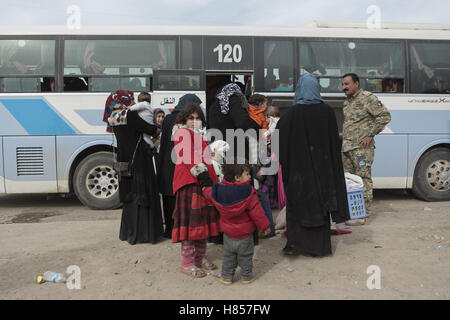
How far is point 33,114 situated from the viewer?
679 cm

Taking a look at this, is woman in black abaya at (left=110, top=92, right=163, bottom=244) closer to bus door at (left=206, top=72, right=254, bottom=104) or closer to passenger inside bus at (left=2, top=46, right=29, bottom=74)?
bus door at (left=206, top=72, right=254, bottom=104)

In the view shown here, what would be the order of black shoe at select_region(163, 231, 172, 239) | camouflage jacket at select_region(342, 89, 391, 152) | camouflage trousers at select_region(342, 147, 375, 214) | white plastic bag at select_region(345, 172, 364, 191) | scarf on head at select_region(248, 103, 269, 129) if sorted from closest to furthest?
scarf on head at select_region(248, 103, 269, 129), black shoe at select_region(163, 231, 172, 239), white plastic bag at select_region(345, 172, 364, 191), camouflage jacket at select_region(342, 89, 391, 152), camouflage trousers at select_region(342, 147, 375, 214)

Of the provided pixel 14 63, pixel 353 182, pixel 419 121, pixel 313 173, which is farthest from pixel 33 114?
pixel 419 121

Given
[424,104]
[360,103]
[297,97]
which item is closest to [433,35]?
[424,104]

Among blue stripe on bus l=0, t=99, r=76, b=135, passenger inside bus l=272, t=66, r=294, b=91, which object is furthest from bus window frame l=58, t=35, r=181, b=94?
passenger inside bus l=272, t=66, r=294, b=91

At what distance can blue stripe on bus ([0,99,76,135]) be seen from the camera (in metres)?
6.78

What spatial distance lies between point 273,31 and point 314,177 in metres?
4.09

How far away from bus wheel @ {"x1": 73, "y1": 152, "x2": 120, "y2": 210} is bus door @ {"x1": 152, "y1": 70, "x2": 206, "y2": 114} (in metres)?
1.34

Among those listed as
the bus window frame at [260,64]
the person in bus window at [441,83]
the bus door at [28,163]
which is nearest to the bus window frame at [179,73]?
the bus window frame at [260,64]

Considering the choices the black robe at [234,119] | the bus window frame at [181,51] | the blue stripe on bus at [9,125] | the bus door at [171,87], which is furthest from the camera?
the bus window frame at [181,51]

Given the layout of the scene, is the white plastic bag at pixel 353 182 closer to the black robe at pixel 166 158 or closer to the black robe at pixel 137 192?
the black robe at pixel 166 158

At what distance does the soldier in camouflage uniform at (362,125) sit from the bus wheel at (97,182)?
4.05 meters

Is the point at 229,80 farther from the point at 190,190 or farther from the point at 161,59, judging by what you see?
the point at 190,190

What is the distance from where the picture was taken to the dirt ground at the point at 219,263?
3.29m
